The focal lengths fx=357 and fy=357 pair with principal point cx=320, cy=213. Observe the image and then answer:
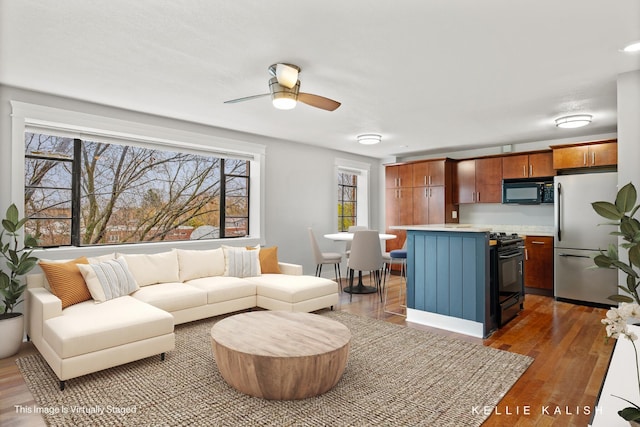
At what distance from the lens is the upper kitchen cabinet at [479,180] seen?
629 centimetres

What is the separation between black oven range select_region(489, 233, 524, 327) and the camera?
3840 mm

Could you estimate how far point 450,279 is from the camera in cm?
384

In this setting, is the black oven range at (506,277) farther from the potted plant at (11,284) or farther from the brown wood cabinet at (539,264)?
the potted plant at (11,284)

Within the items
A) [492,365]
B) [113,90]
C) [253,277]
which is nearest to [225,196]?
[253,277]

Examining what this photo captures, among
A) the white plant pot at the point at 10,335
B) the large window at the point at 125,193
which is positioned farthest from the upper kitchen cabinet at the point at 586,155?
the white plant pot at the point at 10,335

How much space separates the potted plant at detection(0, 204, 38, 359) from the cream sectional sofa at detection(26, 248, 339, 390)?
4.1 inches

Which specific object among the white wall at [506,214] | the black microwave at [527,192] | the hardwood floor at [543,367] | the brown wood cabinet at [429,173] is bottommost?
the hardwood floor at [543,367]

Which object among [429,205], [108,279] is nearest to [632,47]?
[429,205]

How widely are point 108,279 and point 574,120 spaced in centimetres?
567

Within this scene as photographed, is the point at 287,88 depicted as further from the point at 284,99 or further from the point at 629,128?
the point at 629,128

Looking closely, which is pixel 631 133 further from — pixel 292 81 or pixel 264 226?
pixel 264 226

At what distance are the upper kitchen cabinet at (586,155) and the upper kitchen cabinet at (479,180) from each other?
101cm

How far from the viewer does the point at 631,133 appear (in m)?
3.06

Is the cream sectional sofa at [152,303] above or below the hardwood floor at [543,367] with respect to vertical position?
above
